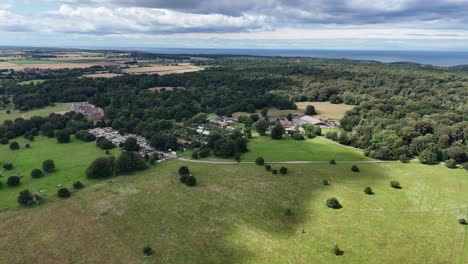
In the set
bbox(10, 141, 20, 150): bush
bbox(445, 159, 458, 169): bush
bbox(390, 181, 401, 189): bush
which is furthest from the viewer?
bbox(10, 141, 20, 150): bush

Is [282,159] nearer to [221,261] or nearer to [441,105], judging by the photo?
[221,261]

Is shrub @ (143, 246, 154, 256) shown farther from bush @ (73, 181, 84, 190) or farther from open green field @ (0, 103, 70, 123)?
open green field @ (0, 103, 70, 123)

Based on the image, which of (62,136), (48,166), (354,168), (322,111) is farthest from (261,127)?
(48,166)

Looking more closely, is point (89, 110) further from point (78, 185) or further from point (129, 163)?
point (78, 185)

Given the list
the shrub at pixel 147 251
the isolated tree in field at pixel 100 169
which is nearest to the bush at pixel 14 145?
the isolated tree in field at pixel 100 169

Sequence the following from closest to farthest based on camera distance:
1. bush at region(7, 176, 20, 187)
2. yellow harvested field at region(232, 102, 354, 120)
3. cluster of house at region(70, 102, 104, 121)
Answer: bush at region(7, 176, 20, 187) → cluster of house at region(70, 102, 104, 121) → yellow harvested field at region(232, 102, 354, 120)

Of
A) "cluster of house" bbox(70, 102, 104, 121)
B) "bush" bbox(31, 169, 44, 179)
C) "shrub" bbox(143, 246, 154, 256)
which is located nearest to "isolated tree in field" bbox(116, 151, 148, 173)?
"bush" bbox(31, 169, 44, 179)
